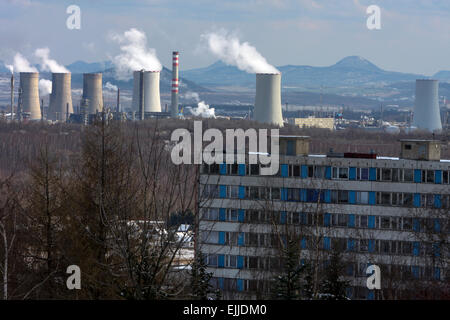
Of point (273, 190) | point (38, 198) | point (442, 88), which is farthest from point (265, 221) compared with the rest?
point (442, 88)

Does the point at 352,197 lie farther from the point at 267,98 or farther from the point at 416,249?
the point at 267,98

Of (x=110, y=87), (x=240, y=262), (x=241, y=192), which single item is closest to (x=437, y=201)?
(x=241, y=192)

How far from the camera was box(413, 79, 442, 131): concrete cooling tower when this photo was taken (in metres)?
64.9

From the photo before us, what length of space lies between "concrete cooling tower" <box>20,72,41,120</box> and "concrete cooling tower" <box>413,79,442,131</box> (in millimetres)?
30335

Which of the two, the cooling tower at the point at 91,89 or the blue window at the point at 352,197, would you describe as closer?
the blue window at the point at 352,197

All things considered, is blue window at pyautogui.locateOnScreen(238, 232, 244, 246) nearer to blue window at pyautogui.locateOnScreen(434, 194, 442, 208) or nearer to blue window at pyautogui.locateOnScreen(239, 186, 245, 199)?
blue window at pyautogui.locateOnScreen(239, 186, 245, 199)

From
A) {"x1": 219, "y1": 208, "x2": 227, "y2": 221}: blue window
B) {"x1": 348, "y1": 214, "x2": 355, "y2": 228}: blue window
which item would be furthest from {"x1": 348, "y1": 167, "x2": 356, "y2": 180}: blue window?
{"x1": 219, "y1": 208, "x2": 227, "y2": 221}: blue window

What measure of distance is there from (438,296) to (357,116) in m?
96.2

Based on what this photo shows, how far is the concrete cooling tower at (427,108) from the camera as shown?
213 feet

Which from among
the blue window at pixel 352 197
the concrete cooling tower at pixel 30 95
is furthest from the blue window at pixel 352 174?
the concrete cooling tower at pixel 30 95

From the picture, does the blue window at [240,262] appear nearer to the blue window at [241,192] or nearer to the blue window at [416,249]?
the blue window at [241,192]

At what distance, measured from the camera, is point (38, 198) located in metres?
10.7

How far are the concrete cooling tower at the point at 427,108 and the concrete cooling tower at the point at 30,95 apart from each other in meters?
30.3
